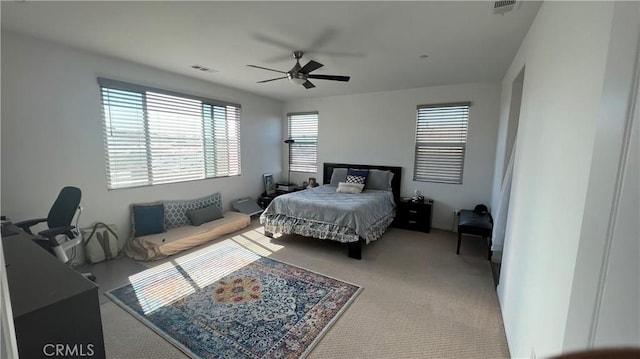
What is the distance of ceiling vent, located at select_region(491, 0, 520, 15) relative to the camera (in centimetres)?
183

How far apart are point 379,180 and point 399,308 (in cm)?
280

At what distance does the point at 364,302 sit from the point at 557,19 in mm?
2492

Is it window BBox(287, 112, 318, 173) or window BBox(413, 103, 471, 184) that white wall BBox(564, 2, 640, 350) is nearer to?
window BBox(413, 103, 471, 184)

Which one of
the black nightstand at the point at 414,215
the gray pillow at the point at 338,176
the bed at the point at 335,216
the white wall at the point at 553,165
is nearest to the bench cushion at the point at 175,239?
the bed at the point at 335,216

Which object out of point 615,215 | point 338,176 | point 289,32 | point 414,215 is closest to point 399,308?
point 615,215

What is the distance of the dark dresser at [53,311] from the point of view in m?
1.12

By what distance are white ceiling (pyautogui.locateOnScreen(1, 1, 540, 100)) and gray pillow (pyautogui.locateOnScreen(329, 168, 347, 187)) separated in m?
2.14

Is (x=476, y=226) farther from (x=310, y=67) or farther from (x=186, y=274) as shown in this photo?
(x=186, y=274)

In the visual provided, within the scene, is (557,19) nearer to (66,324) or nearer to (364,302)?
(364,302)

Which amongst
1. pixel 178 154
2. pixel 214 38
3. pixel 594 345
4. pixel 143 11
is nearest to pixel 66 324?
pixel 594 345

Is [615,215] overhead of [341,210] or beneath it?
overhead

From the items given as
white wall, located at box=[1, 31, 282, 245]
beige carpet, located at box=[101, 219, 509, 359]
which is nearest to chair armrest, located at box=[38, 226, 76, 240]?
white wall, located at box=[1, 31, 282, 245]

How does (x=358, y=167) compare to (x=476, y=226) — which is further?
(x=358, y=167)

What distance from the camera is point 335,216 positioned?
11.6ft
